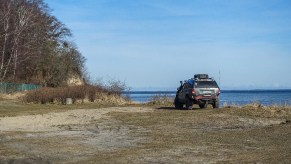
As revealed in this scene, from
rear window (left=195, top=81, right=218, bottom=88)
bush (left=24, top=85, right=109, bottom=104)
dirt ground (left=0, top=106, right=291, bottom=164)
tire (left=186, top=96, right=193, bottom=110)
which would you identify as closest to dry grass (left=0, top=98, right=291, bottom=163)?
dirt ground (left=0, top=106, right=291, bottom=164)

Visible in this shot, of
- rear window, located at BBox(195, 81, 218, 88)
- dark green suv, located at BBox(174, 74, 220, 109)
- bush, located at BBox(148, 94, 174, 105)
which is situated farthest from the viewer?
bush, located at BBox(148, 94, 174, 105)

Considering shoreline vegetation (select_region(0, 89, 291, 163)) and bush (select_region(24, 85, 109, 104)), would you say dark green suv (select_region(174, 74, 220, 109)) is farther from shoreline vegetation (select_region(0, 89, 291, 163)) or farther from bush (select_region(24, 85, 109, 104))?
bush (select_region(24, 85, 109, 104))

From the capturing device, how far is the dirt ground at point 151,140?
465 inches

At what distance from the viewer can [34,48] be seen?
→ 210 feet

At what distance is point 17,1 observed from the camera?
6538 cm

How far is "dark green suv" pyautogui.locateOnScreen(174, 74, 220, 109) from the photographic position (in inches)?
1189

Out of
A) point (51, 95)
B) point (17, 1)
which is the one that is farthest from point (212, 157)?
point (17, 1)

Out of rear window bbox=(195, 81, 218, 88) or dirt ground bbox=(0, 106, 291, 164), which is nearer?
dirt ground bbox=(0, 106, 291, 164)

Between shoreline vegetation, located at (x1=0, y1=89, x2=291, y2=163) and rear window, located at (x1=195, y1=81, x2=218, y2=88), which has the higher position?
rear window, located at (x1=195, y1=81, x2=218, y2=88)

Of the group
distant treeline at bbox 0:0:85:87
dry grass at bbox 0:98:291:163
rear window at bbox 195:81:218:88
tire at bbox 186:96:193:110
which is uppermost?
distant treeline at bbox 0:0:85:87

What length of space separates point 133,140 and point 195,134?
8.51 feet

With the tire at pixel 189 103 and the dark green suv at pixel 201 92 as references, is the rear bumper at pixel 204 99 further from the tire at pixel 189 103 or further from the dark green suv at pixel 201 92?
the tire at pixel 189 103

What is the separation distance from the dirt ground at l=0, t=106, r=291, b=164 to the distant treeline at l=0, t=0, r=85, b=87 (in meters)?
38.4

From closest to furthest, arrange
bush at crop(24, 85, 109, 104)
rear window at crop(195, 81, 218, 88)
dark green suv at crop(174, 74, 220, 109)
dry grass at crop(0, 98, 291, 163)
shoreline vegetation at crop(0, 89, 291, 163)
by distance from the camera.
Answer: dry grass at crop(0, 98, 291, 163) < shoreline vegetation at crop(0, 89, 291, 163) < dark green suv at crop(174, 74, 220, 109) < rear window at crop(195, 81, 218, 88) < bush at crop(24, 85, 109, 104)
